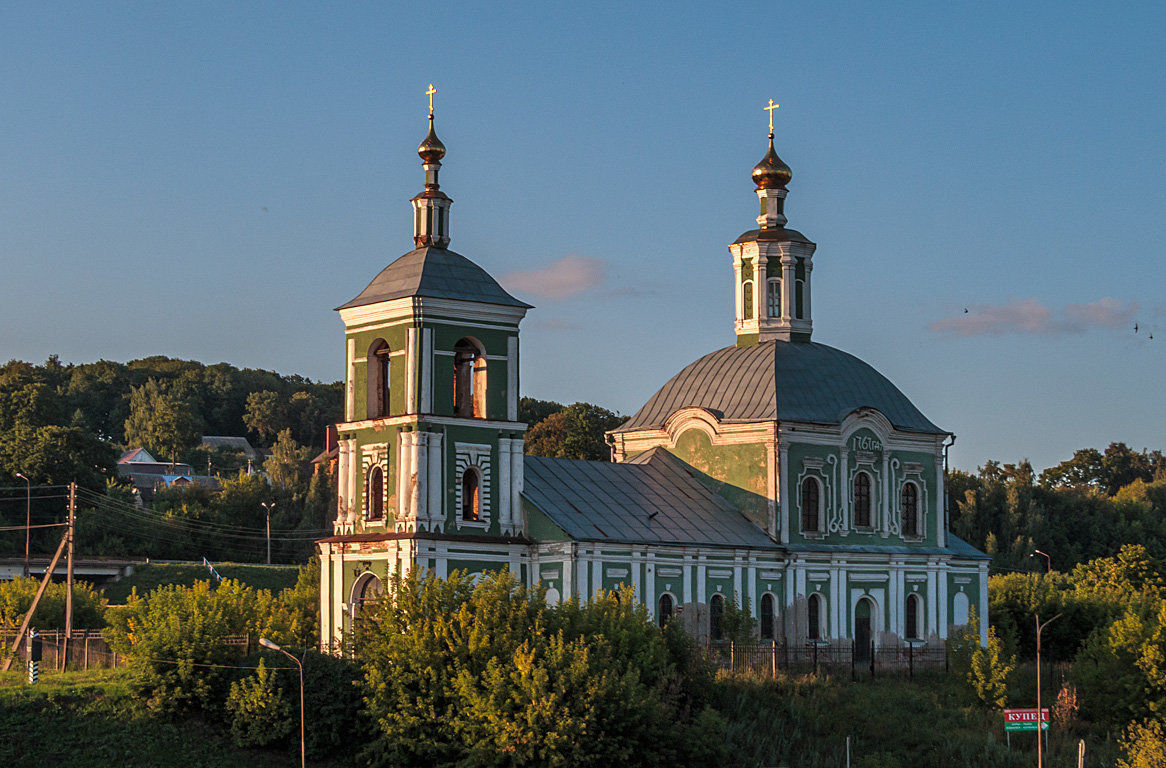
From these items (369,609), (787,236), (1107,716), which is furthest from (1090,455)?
(369,609)

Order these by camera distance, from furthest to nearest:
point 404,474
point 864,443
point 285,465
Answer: point 285,465, point 864,443, point 404,474

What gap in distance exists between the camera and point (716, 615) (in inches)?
1650

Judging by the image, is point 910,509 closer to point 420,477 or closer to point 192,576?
point 420,477

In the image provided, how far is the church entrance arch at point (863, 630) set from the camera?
1764 inches

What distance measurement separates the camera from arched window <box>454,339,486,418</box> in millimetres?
39650

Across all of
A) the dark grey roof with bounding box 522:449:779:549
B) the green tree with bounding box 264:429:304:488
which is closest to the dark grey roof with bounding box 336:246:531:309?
the dark grey roof with bounding box 522:449:779:549

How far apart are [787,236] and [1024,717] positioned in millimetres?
18939

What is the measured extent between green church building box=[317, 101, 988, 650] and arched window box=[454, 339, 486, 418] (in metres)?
0.05

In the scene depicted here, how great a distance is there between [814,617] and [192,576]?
107 ft

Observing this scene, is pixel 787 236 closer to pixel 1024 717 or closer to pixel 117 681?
pixel 1024 717

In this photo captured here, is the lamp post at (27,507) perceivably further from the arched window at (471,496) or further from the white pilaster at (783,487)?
the white pilaster at (783,487)

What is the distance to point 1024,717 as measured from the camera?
34.4m

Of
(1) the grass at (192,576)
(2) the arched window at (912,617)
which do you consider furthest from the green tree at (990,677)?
(1) the grass at (192,576)

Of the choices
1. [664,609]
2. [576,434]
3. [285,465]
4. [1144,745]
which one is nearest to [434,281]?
[664,609]
